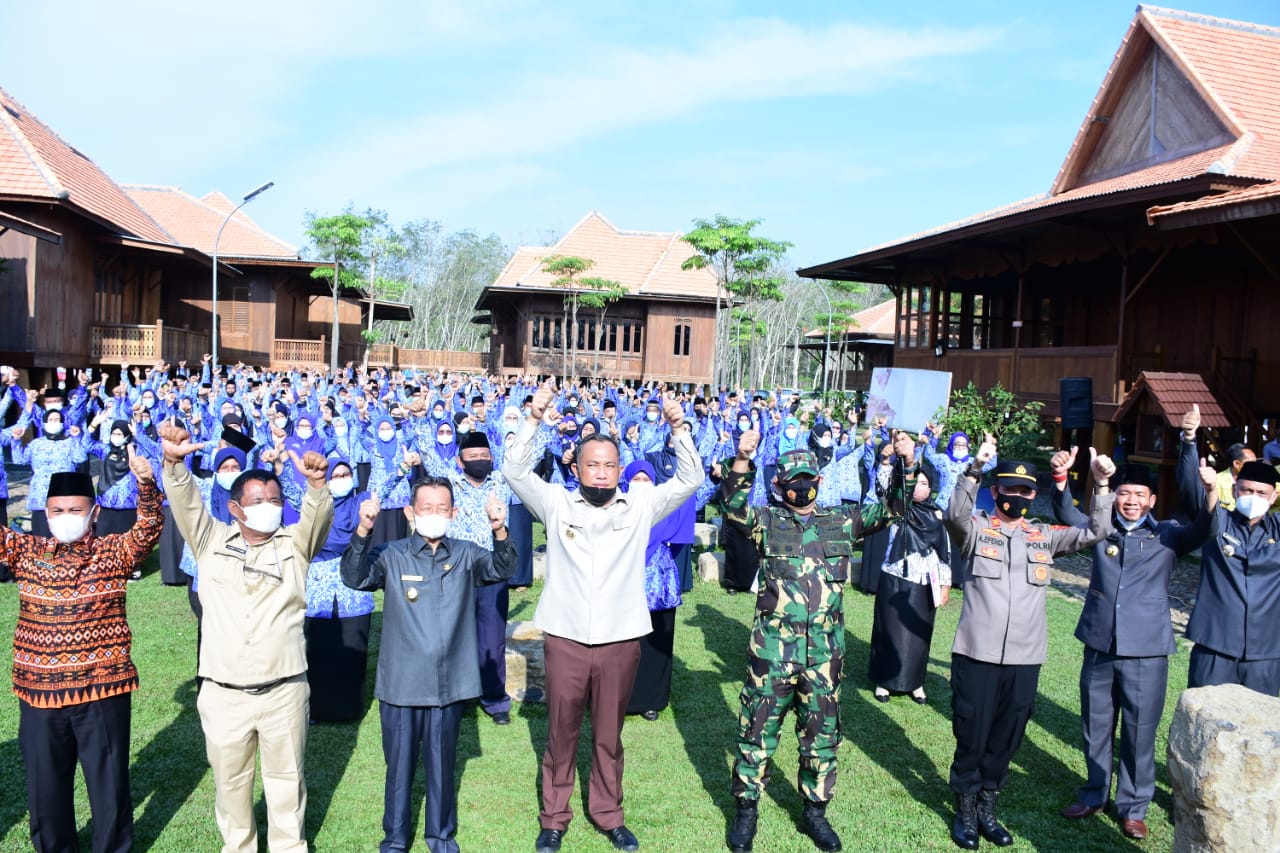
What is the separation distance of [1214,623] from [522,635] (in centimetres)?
442

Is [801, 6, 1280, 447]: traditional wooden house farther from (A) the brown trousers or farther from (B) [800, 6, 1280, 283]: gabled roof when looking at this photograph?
(A) the brown trousers

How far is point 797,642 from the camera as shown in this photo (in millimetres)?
4215

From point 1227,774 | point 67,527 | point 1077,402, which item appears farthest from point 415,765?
point 1077,402

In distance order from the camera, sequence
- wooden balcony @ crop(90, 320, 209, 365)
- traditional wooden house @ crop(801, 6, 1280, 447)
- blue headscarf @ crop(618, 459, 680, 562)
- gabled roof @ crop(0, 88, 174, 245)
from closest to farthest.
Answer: blue headscarf @ crop(618, 459, 680, 562)
traditional wooden house @ crop(801, 6, 1280, 447)
gabled roof @ crop(0, 88, 174, 245)
wooden balcony @ crop(90, 320, 209, 365)

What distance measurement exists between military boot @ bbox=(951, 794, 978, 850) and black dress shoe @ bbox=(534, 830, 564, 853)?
77.3 inches

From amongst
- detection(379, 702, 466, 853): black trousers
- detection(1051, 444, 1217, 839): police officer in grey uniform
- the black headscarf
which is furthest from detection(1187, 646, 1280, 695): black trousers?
the black headscarf

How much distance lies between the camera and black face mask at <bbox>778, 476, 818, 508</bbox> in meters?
4.25

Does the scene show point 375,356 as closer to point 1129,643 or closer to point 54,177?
point 54,177

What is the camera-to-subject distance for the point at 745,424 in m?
13.9

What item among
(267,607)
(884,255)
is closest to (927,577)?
(267,607)

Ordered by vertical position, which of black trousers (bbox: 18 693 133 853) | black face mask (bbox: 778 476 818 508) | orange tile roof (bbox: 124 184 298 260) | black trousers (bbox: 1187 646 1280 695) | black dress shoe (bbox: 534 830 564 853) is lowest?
black dress shoe (bbox: 534 830 564 853)

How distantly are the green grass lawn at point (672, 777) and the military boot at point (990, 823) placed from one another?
15 cm

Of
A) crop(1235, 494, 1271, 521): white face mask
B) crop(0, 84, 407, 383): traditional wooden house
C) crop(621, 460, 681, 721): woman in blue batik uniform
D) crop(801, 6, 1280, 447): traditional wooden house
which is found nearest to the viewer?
crop(1235, 494, 1271, 521): white face mask

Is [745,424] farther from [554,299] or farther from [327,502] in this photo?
[554,299]
